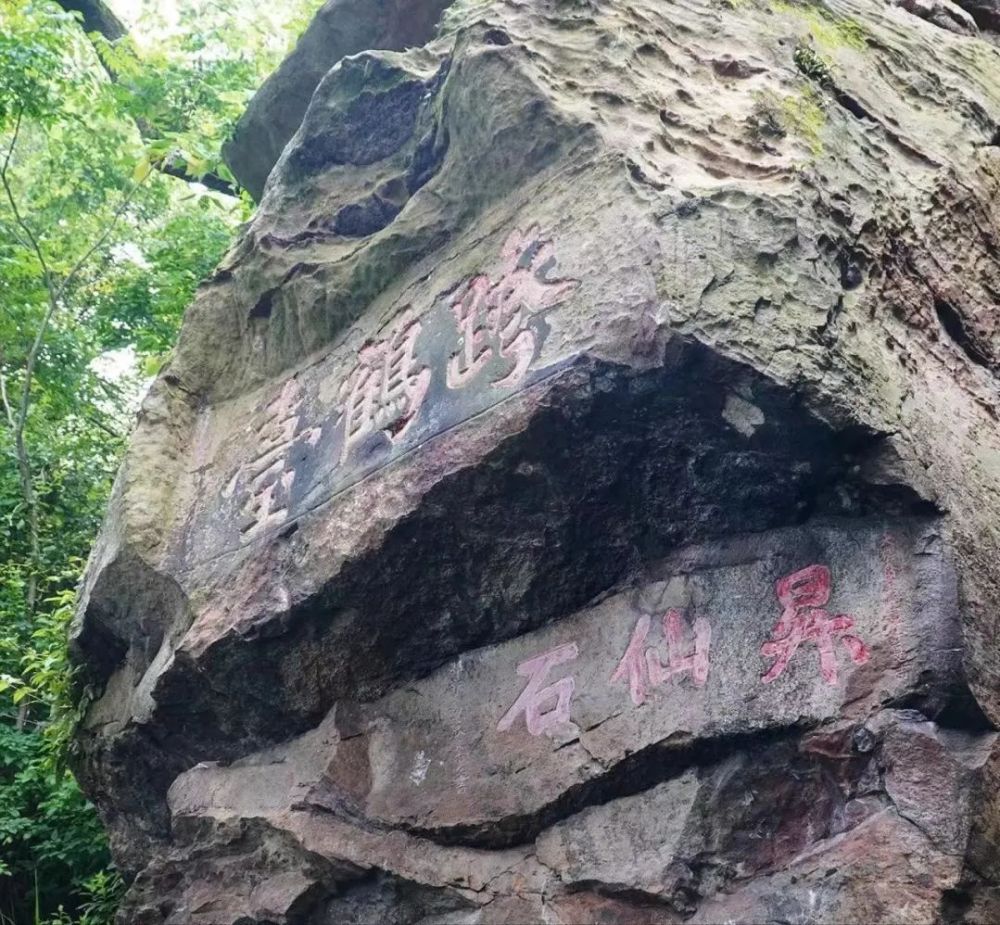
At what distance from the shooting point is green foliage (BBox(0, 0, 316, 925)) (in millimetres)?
7125

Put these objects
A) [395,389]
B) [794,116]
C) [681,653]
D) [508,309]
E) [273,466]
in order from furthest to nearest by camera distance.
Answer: [273,466]
[395,389]
[794,116]
[508,309]
[681,653]

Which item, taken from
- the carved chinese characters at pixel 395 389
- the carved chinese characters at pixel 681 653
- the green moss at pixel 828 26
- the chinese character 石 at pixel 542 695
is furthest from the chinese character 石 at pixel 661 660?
the green moss at pixel 828 26

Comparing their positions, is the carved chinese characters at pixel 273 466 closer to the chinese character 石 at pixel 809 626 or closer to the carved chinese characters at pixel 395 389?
the carved chinese characters at pixel 395 389

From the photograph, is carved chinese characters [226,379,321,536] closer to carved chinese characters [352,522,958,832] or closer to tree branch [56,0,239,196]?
carved chinese characters [352,522,958,832]

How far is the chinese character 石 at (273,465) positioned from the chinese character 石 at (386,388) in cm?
22

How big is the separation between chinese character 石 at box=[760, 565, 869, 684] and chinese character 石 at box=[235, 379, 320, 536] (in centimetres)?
171

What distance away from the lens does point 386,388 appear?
141 inches

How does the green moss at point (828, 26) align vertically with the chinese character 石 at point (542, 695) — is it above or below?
above

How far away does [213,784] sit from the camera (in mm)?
3684

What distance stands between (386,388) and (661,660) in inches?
51.4

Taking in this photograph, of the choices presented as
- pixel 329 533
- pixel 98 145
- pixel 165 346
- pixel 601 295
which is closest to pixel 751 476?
pixel 601 295

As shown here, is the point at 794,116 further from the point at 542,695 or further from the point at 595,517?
the point at 542,695

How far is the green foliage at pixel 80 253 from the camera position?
23.4 ft

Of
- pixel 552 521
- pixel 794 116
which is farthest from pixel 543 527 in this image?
pixel 794 116
